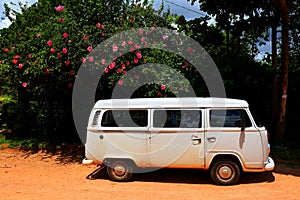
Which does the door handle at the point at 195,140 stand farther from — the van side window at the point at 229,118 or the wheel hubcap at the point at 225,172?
the wheel hubcap at the point at 225,172

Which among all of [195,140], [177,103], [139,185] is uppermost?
[177,103]

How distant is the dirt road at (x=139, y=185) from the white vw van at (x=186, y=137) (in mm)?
403

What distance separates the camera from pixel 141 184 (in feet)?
21.6

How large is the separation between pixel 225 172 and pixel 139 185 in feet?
6.02

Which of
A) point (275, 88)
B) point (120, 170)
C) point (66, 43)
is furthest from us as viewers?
point (275, 88)

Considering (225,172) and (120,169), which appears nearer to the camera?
(225,172)

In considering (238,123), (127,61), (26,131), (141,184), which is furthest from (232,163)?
(26,131)

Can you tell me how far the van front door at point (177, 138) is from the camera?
6.32 metres

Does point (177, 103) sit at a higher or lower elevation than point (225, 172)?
higher

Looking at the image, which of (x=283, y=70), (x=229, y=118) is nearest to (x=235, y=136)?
(x=229, y=118)

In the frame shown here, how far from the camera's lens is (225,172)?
21.0 feet

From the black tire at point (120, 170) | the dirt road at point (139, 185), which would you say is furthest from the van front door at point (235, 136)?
the black tire at point (120, 170)

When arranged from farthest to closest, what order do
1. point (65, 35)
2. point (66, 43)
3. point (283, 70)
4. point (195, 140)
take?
point (283, 70) → point (66, 43) → point (65, 35) → point (195, 140)

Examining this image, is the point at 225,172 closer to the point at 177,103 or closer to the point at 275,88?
the point at 177,103
